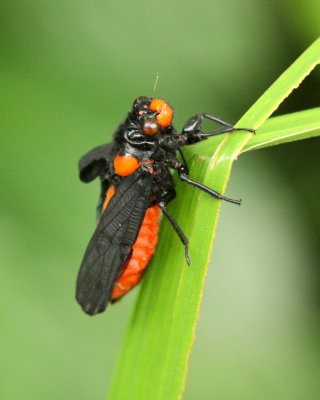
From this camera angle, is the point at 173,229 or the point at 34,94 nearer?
the point at 173,229

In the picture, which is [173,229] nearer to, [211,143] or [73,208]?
[211,143]

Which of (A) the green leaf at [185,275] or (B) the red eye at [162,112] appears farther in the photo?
(B) the red eye at [162,112]

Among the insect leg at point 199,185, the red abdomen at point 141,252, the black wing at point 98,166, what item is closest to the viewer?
the insect leg at point 199,185

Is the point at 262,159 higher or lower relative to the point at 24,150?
higher

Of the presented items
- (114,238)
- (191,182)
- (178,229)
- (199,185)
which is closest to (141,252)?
(114,238)

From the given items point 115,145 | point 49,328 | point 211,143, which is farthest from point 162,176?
point 49,328

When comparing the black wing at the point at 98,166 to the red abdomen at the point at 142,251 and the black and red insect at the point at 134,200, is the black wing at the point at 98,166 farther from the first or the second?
the red abdomen at the point at 142,251

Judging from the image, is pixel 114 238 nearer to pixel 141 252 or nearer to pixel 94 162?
pixel 141 252

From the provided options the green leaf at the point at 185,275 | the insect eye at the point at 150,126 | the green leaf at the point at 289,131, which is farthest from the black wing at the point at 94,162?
the green leaf at the point at 289,131
